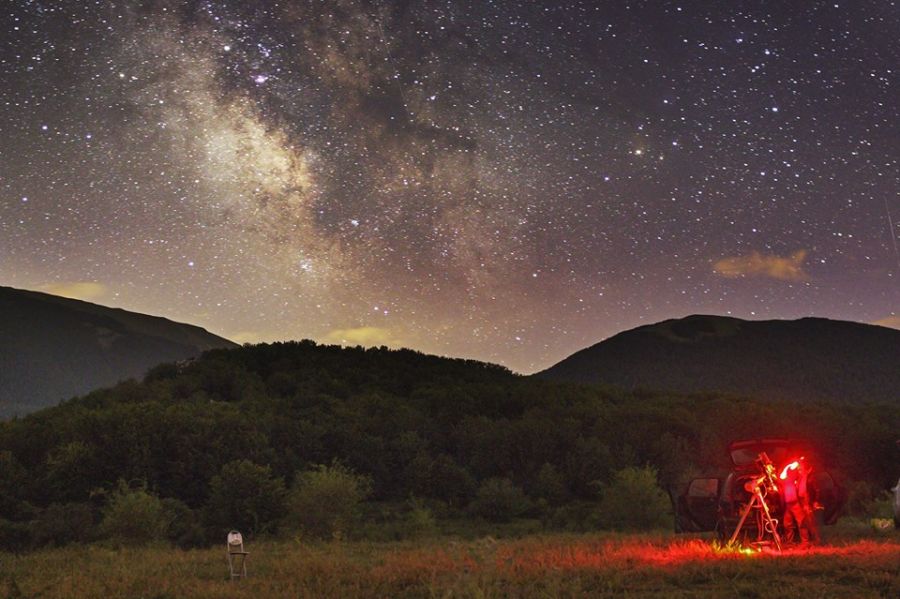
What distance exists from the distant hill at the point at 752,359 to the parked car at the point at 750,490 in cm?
8987

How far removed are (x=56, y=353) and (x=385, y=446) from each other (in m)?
147

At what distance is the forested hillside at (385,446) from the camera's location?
36.6 metres

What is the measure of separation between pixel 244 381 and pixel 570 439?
35.8 metres

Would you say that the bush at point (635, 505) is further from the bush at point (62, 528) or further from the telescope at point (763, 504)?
the bush at point (62, 528)

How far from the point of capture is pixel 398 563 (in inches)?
645

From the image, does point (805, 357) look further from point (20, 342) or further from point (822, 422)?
point (20, 342)

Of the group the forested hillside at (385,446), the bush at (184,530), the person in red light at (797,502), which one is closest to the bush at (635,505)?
the forested hillside at (385,446)

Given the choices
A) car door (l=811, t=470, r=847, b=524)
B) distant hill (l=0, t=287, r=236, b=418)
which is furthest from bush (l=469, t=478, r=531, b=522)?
distant hill (l=0, t=287, r=236, b=418)

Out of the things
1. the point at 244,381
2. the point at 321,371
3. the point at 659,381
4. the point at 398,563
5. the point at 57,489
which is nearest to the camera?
the point at 398,563

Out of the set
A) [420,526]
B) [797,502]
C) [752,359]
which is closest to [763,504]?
[797,502]

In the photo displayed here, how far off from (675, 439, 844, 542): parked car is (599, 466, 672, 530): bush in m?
13.7

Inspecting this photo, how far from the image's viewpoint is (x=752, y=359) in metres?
136

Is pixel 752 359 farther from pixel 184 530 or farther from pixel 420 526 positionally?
pixel 184 530

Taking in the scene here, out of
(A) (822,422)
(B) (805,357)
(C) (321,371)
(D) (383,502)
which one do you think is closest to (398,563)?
(D) (383,502)
